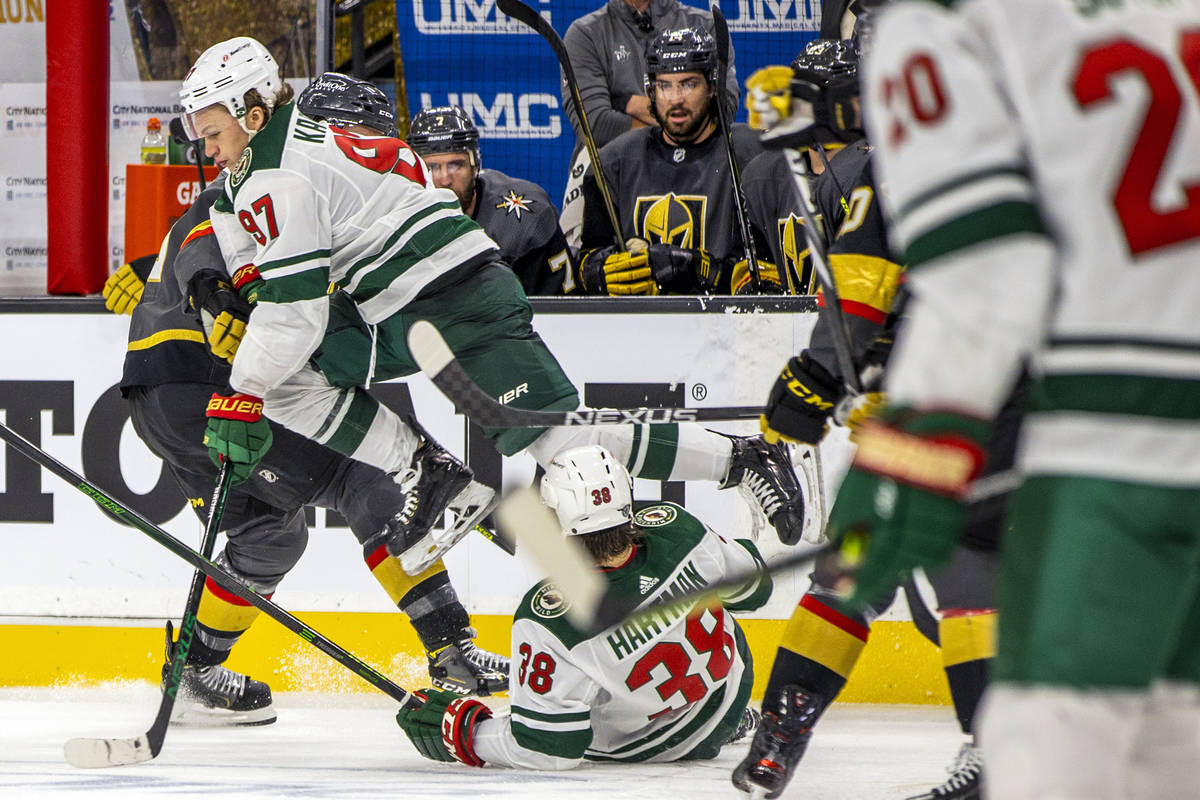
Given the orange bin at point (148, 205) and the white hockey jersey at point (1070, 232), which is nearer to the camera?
the white hockey jersey at point (1070, 232)

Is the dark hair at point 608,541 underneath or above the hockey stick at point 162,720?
above

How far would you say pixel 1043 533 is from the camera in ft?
3.96

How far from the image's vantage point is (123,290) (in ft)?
13.1

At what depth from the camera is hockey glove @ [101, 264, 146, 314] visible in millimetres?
4004

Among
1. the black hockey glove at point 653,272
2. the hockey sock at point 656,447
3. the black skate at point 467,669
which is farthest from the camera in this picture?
the black hockey glove at point 653,272

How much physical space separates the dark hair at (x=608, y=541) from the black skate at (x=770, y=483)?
0.69m

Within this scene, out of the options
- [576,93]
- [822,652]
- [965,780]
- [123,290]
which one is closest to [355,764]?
[822,652]

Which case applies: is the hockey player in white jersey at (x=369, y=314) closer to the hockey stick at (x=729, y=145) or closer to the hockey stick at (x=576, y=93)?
the hockey stick at (x=729, y=145)

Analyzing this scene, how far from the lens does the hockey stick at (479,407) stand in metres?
2.94

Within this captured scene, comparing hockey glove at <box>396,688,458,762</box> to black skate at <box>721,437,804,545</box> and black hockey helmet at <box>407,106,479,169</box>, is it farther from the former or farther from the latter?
black hockey helmet at <box>407,106,479,169</box>

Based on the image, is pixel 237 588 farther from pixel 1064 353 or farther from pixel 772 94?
pixel 1064 353

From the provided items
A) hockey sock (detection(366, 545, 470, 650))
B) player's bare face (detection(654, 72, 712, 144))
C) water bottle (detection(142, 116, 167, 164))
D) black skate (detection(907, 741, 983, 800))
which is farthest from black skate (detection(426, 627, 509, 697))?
water bottle (detection(142, 116, 167, 164))

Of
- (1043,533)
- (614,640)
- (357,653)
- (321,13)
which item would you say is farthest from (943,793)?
(321,13)

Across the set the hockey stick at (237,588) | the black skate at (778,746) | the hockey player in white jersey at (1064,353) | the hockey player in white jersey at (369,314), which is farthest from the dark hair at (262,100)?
the hockey player in white jersey at (1064,353)
